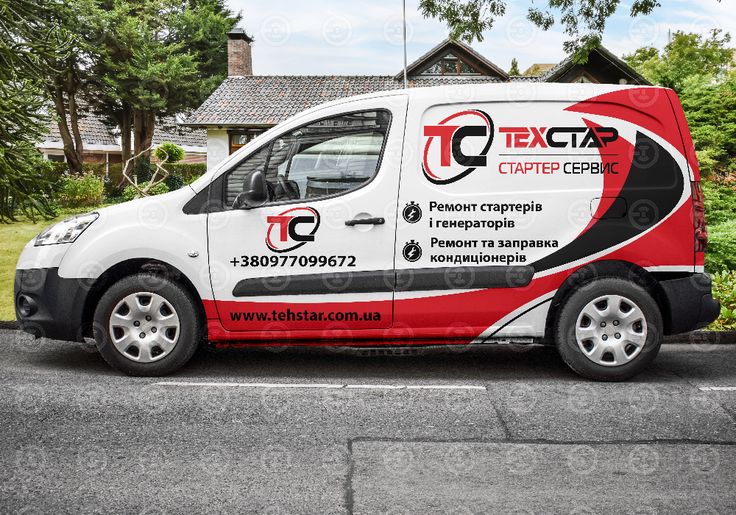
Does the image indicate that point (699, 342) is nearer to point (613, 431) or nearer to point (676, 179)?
point (676, 179)

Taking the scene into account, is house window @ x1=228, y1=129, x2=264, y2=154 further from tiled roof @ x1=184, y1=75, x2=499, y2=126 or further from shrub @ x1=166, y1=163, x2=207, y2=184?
Answer: shrub @ x1=166, y1=163, x2=207, y2=184

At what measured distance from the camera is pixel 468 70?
3181 cm

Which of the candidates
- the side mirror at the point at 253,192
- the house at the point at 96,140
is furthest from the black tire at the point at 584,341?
the house at the point at 96,140

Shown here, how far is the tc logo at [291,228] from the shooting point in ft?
18.1

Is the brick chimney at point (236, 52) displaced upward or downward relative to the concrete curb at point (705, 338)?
upward

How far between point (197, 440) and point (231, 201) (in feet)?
6.41

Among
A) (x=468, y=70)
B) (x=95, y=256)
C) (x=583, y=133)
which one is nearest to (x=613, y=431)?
(x=583, y=133)

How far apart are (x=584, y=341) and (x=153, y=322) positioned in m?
3.10

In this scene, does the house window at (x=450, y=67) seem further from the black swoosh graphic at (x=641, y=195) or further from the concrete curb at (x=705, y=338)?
the black swoosh graphic at (x=641, y=195)

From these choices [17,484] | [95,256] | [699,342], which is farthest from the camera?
[699,342]

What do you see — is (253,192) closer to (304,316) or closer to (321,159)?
(321,159)

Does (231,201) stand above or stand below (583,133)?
below

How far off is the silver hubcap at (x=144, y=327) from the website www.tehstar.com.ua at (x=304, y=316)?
462 mm

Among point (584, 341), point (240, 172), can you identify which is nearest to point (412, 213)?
point (240, 172)
